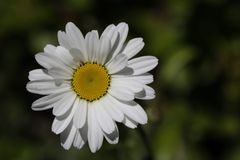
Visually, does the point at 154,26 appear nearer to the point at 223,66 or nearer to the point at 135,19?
the point at 135,19

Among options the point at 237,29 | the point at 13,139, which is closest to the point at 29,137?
the point at 13,139

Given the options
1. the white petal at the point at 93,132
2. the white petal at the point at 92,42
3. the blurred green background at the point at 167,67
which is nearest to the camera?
the white petal at the point at 92,42

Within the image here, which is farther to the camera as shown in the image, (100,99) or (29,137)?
(29,137)

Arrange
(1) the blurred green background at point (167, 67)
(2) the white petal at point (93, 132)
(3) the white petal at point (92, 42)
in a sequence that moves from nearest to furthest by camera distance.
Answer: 1. (3) the white petal at point (92, 42)
2. (2) the white petal at point (93, 132)
3. (1) the blurred green background at point (167, 67)

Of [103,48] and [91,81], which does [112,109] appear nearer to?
[91,81]

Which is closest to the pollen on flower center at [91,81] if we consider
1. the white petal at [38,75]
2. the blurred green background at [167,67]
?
the white petal at [38,75]

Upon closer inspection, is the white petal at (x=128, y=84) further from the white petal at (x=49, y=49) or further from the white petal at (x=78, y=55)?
the white petal at (x=49, y=49)
